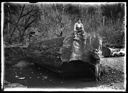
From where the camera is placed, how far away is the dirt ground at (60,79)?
369 centimetres

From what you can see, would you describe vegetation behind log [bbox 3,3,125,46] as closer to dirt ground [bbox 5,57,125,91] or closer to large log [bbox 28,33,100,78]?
large log [bbox 28,33,100,78]

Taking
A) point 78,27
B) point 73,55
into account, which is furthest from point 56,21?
point 73,55

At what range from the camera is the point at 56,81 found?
3717 millimetres

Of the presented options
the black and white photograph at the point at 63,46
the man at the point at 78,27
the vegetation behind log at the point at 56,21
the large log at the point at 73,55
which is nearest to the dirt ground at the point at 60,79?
the black and white photograph at the point at 63,46

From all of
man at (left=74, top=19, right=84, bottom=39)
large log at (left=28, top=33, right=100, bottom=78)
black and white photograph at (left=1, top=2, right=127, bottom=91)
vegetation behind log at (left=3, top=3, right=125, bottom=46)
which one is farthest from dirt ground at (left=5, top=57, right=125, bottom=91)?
man at (left=74, top=19, right=84, bottom=39)

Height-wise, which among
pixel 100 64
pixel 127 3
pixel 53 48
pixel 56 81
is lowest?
pixel 56 81

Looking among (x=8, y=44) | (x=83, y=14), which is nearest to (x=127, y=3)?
(x=83, y=14)

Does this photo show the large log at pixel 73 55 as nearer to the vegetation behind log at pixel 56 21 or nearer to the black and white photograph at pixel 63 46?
the black and white photograph at pixel 63 46

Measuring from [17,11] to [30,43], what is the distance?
0.53m

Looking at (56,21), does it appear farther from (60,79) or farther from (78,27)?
(60,79)

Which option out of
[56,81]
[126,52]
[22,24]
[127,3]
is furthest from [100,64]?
[22,24]

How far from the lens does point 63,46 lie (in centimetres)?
367

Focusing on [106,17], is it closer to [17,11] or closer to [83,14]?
[83,14]

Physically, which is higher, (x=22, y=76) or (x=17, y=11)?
(x=17, y=11)
